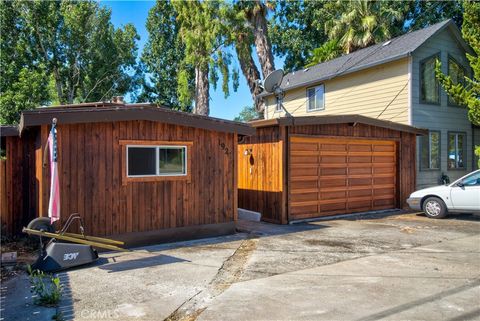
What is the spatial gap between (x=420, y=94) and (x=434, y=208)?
4569 mm

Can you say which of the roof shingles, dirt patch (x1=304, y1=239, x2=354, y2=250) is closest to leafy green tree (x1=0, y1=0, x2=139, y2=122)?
the roof shingles

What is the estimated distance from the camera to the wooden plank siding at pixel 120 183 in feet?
23.1

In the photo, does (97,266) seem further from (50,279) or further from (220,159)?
(220,159)

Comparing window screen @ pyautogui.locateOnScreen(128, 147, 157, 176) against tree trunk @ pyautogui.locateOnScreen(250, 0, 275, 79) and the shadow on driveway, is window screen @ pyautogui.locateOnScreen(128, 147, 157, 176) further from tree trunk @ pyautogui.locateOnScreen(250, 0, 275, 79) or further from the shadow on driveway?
tree trunk @ pyautogui.locateOnScreen(250, 0, 275, 79)

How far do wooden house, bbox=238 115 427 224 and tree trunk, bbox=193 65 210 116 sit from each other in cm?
1343

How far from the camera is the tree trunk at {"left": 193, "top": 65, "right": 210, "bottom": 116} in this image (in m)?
24.9

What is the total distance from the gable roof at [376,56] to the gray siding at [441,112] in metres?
0.26

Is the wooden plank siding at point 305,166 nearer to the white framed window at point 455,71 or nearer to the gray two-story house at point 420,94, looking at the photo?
the gray two-story house at point 420,94

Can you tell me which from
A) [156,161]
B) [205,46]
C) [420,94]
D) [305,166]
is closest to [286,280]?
[156,161]

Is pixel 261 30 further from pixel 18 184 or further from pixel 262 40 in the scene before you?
pixel 18 184

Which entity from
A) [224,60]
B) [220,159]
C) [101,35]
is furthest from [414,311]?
[101,35]

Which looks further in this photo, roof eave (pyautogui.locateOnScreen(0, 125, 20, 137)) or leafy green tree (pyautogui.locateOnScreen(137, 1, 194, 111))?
leafy green tree (pyautogui.locateOnScreen(137, 1, 194, 111))

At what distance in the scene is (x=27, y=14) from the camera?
81.1 ft

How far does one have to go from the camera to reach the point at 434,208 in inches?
440
